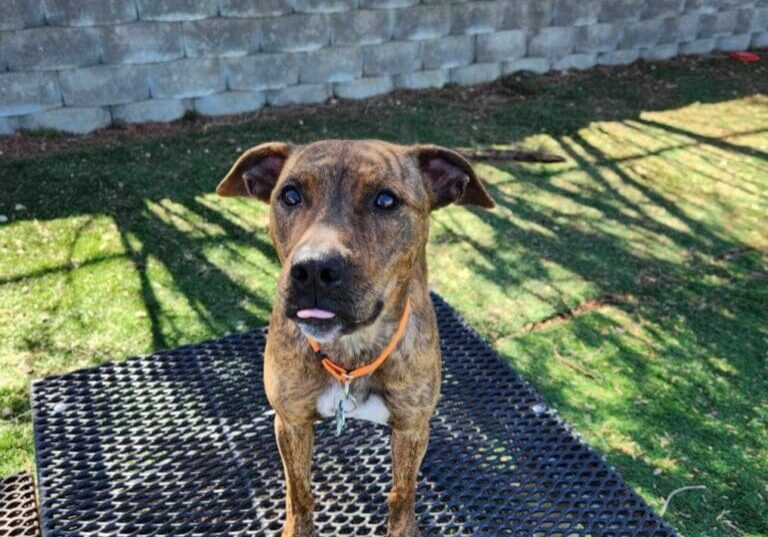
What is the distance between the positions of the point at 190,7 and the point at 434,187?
524 cm

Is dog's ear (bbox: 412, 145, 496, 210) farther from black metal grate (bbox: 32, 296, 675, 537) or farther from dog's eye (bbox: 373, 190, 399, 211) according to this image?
black metal grate (bbox: 32, 296, 675, 537)

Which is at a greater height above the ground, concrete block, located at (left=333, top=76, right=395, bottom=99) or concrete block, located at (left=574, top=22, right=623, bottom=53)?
concrete block, located at (left=574, top=22, right=623, bottom=53)

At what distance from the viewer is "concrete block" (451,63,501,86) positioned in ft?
29.9

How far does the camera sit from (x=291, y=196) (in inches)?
108

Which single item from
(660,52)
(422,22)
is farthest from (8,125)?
(660,52)

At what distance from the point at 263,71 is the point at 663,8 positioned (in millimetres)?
6297

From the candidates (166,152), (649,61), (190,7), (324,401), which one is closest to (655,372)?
(324,401)

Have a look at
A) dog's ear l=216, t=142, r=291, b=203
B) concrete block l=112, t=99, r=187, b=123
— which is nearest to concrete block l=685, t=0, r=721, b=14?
concrete block l=112, t=99, r=187, b=123

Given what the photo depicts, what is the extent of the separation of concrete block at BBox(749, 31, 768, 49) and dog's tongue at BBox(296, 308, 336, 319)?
38.6 ft

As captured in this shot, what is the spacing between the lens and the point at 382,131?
7.71 m

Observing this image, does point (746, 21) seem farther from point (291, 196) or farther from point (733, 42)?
point (291, 196)

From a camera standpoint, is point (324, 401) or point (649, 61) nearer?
point (324, 401)

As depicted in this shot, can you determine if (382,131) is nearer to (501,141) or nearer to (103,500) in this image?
(501,141)

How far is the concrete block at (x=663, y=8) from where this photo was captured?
9.95 metres
